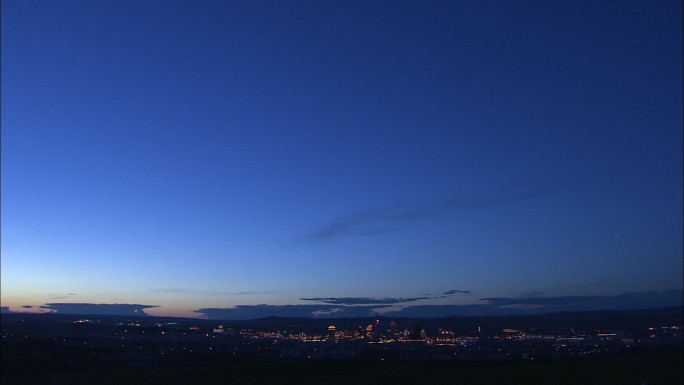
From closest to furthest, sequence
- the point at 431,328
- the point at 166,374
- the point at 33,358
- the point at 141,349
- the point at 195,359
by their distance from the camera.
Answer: the point at 166,374, the point at 33,358, the point at 195,359, the point at 141,349, the point at 431,328

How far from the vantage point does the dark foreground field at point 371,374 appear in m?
41.7

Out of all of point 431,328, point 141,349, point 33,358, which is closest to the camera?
point 33,358

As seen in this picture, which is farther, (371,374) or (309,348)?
(309,348)

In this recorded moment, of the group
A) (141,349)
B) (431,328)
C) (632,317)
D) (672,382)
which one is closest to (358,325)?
(431,328)

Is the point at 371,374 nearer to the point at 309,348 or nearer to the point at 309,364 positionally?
the point at 309,364

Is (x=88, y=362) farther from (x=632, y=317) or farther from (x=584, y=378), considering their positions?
(x=632, y=317)

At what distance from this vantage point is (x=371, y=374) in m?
47.0

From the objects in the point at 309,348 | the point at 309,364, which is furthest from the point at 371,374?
the point at 309,348

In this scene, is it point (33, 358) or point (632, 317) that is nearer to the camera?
point (33, 358)

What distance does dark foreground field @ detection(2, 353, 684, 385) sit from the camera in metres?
41.7

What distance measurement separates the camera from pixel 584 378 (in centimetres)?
4538

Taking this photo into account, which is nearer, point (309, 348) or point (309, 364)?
point (309, 364)

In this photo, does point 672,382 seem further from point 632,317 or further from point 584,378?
point 632,317

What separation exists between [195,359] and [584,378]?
3837 centimetres
